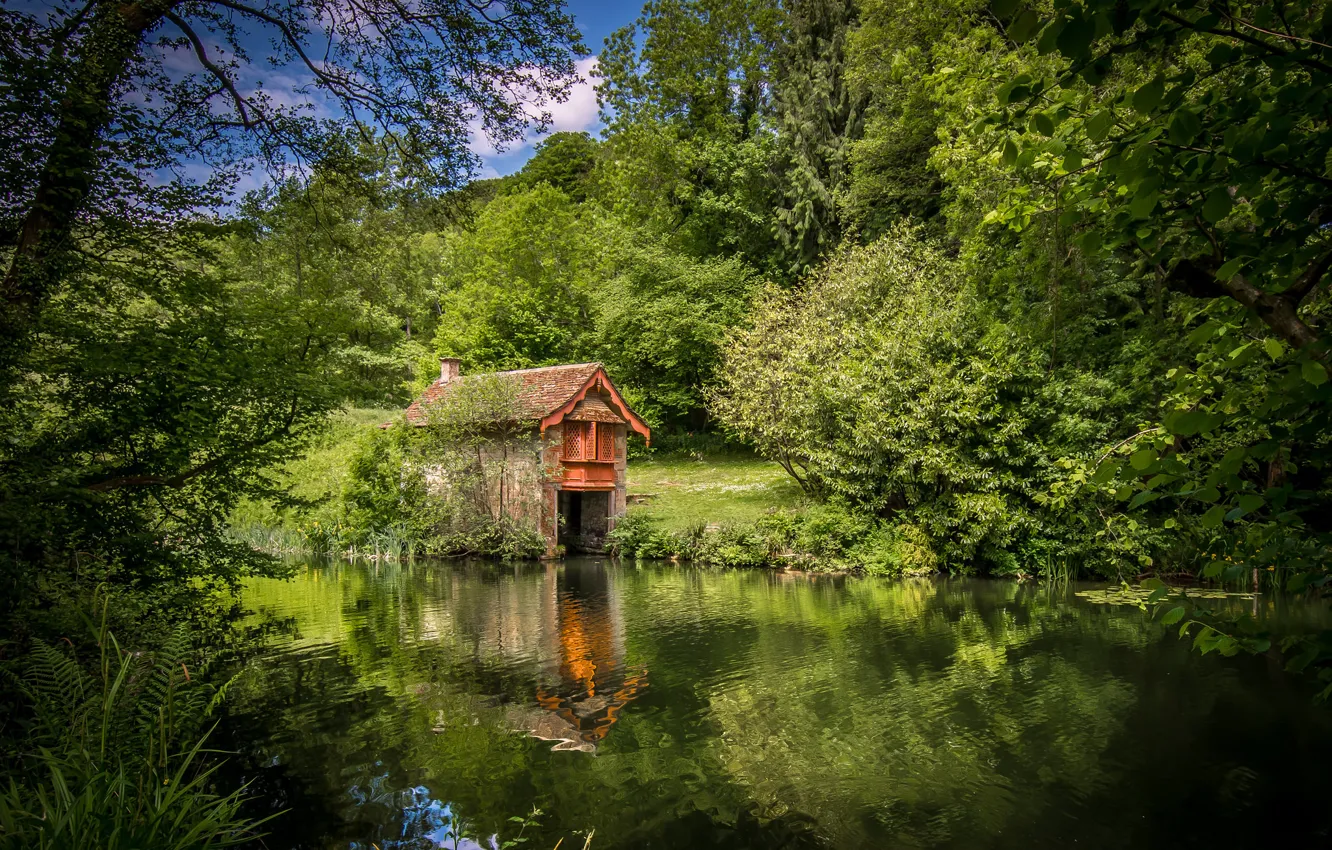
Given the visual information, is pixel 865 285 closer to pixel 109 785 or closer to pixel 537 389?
pixel 537 389

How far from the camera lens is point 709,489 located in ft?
89.1

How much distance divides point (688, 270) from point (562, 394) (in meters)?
12.9

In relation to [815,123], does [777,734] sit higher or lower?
lower

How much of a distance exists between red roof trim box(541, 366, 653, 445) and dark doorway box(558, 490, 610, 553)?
2.41 m

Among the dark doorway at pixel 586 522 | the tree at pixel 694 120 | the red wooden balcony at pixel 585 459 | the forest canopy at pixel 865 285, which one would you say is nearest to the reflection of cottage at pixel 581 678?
the forest canopy at pixel 865 285

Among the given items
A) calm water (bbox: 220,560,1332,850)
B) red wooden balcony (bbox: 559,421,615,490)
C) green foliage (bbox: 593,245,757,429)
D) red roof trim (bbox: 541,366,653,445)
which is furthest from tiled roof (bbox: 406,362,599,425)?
calm water (bbox: 220,560,1332,850)

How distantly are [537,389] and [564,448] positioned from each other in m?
2.08

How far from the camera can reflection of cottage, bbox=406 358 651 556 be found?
72.7 feet

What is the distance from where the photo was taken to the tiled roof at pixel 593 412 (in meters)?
22.6

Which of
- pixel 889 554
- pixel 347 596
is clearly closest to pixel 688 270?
pixel 889 554

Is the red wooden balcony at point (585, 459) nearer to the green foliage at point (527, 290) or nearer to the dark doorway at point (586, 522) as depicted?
the dark doorway at point (586, 522)

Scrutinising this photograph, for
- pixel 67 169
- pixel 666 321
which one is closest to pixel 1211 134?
pixel 67 169

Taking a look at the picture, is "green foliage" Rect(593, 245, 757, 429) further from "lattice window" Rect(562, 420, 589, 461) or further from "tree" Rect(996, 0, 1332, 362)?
"tree" Rect(996, 0, 1332, 362)

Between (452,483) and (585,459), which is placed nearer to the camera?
(585,459)
